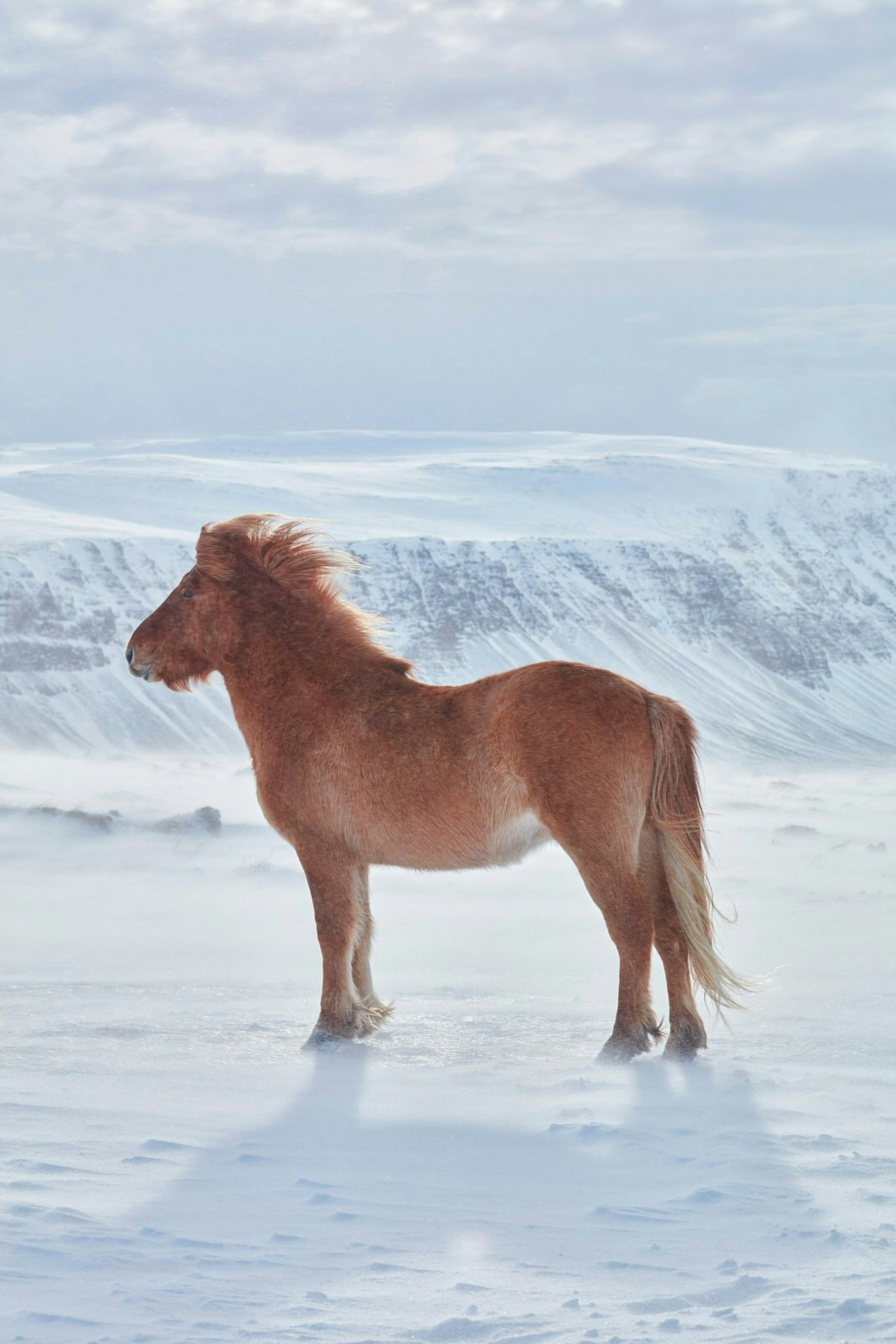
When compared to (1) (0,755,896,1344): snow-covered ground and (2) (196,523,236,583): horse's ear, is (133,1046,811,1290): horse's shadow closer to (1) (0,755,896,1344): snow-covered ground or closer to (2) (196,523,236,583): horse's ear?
(1) (0,755,896,1344): snow-covered ground

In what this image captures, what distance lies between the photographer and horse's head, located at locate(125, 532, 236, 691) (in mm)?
7395

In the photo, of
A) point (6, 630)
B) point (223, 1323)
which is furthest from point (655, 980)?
point (6, 630)

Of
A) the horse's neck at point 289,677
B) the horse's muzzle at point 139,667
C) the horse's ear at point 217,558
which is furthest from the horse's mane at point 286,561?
the horse's muzzle at point 139,667

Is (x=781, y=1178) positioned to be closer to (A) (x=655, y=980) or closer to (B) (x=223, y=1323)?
(B) (x=223, y=1323)

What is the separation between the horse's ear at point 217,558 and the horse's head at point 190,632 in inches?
0.5

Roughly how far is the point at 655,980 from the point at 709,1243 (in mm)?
4024

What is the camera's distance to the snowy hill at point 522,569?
216 feet

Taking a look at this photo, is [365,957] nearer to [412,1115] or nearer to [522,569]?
[412,1115]

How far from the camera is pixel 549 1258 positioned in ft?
12.9

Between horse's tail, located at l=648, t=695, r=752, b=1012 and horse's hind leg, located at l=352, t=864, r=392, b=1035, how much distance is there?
161 centimetres

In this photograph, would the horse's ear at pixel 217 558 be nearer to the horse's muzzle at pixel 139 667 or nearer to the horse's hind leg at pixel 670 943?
the horse's muzzle at pixel 139 667

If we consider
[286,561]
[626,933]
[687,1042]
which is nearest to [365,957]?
[626,933]

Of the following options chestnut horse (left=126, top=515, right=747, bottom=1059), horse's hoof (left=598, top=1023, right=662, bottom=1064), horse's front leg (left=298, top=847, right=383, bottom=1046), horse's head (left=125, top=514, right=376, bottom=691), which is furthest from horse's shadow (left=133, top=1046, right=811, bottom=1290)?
horse's head (left=125, top=514, right=376, bottom=691)

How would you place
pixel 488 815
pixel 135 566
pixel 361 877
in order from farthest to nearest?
pixel 135 566
pixel 361 877
pixel 488 815
